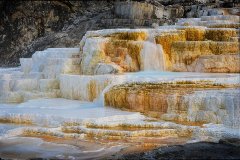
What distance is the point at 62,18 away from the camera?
27.3 m

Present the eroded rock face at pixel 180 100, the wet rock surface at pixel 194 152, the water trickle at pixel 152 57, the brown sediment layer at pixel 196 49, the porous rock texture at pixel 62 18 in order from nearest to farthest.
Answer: the wet rock surface at pixel 194 152, the eroded rock face at pixel 180 100, the brown sediment layer at pixel 196 49, the water trickle at pixel 152 57, the porous rock texture at pixel 62 18

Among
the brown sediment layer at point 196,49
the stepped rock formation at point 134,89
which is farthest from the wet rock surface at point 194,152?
the brown sediment layer at point 196,49

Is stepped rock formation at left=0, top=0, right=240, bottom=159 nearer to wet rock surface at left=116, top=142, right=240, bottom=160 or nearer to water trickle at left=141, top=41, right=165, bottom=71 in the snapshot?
water trickle at left=141, top=41, right=165, bottom=71

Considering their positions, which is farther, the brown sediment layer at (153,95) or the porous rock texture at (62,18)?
the porous rock texture at (62,18)

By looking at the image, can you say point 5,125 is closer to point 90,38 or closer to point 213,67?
point 90,38

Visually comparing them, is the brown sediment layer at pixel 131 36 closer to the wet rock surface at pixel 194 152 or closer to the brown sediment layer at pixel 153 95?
the brown sediment layer at pixel 153 95

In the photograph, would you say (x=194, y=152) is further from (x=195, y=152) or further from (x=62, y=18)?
(x=62, y=18)

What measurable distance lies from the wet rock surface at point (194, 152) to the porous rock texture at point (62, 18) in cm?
1498

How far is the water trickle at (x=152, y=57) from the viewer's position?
15.6 m

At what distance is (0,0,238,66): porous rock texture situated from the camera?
23.6m

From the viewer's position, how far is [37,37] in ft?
88.7

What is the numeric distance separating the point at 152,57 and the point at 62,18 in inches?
501

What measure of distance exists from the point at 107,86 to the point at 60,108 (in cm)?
148

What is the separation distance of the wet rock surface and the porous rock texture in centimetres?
1498
